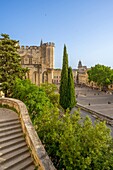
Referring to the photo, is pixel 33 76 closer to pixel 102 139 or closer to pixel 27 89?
pixel 27 89

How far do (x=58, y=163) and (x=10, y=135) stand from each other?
257 cm

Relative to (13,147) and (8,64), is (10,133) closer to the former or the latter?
(13,147)

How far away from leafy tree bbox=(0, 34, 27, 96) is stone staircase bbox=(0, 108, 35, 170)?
781 centimetres

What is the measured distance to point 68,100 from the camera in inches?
957

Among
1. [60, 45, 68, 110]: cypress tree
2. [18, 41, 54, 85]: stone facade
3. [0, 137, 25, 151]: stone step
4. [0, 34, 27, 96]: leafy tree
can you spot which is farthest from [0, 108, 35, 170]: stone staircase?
[18, 41, 54, 85]: stone facade

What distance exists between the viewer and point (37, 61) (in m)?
51.2

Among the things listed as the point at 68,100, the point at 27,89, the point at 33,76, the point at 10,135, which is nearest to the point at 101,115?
the point at 68,100

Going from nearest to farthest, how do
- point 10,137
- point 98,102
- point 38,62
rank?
point 10,137 < point 98,102 < point 38,62

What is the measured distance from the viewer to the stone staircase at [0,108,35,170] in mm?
6837

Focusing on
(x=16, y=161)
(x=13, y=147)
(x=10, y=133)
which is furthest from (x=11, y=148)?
(x=10, y=133)

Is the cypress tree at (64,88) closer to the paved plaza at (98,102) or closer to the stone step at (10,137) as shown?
the paved plaza at (98,102)

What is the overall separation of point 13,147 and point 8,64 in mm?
11245

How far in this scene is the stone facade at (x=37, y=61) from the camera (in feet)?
121

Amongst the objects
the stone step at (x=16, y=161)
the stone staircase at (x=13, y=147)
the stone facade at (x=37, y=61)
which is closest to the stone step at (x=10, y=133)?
the stone staircase at (x=13, y=147)
